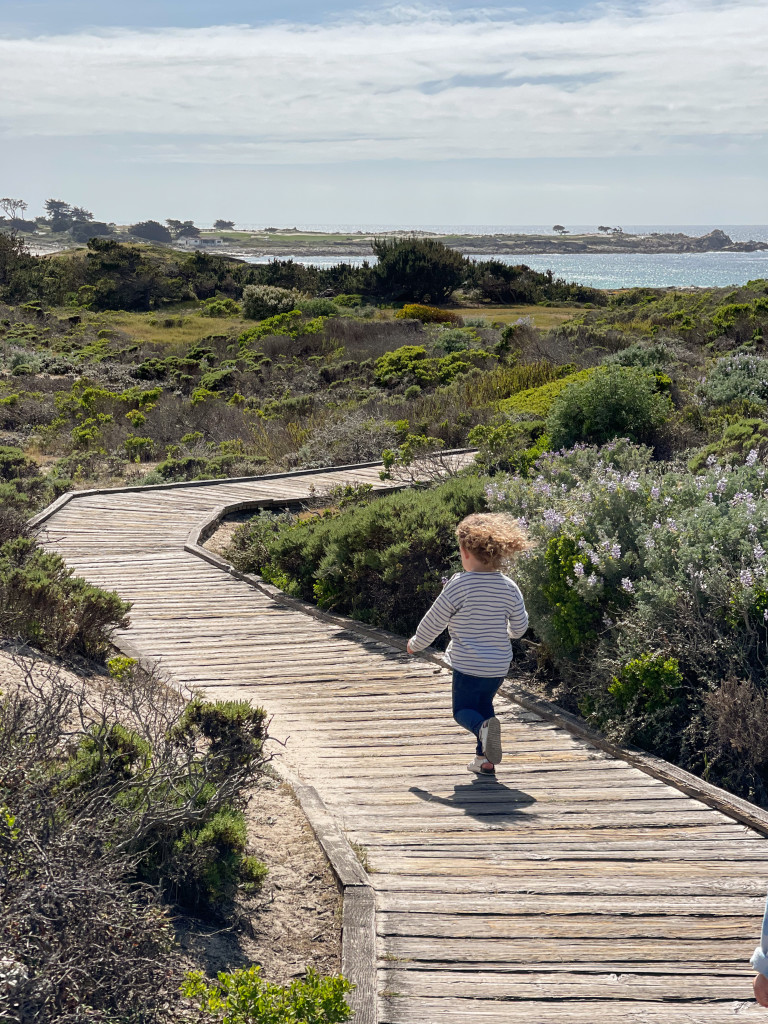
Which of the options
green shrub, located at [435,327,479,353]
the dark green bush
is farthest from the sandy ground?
green shrub, located at [435,327,479,353]

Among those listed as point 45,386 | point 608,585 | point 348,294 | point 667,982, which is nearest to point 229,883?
point 667,982

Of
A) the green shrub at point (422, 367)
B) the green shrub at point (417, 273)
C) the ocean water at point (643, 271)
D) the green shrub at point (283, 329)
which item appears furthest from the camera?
the ocean water at point (643, 271)

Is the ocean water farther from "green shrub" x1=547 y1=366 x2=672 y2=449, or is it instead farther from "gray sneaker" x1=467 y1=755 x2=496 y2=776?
"gray sneaker" x1=467 y1=755 x2=496 y2=776

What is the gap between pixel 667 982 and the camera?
10.1ft

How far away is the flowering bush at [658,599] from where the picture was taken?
526 cm

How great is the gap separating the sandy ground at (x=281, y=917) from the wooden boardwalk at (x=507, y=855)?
0.20 meters

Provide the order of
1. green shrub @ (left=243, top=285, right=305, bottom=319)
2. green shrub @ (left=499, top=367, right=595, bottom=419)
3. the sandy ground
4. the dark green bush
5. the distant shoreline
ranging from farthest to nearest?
the distant shoreline, green shrub @ (left=243, top=285, right=305, bottom=319), green shrub @ (left=499, top=367, right=595, bottom=419), the dark green bush, the sandy ground

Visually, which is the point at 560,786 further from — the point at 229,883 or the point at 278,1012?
the point at 278,1012

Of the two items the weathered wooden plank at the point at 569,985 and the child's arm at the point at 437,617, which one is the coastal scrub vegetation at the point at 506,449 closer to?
the child's arm at the point at 437,617

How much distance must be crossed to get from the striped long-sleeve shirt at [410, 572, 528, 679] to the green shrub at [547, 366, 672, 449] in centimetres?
693

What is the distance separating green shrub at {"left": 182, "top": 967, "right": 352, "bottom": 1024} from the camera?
2430mm

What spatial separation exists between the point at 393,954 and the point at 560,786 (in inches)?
67.4

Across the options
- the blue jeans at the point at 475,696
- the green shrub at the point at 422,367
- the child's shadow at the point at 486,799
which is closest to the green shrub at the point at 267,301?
the green shrub at the point at 422,367

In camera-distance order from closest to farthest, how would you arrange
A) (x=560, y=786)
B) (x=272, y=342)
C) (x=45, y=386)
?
(x=560, y=786) → (x=45, y=386) → (x=272, y=342)
